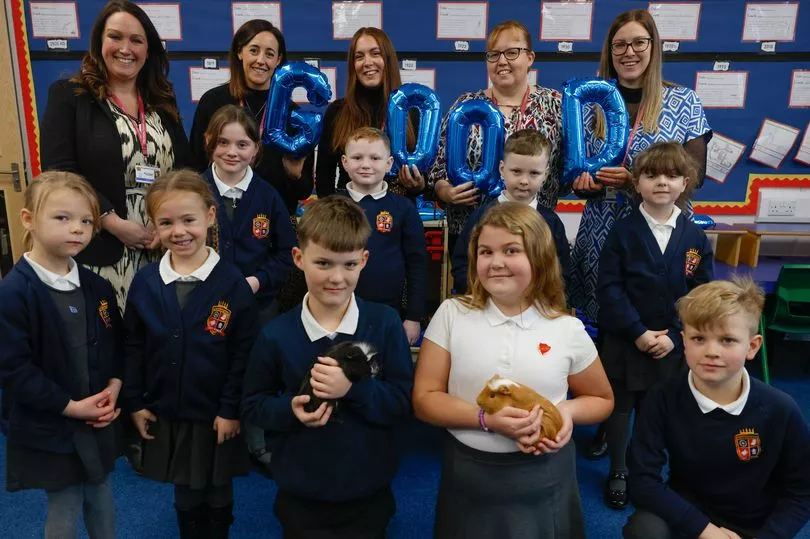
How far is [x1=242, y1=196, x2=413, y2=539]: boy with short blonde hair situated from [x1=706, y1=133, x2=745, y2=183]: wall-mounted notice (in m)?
4.01

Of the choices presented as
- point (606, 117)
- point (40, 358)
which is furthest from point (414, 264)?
point (40, 358)

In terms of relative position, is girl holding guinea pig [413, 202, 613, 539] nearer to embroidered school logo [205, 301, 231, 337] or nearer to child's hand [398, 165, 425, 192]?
embroidered school logo [205, 301, 231, 337]

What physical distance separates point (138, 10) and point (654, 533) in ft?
8.65

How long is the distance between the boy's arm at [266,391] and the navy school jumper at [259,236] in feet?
2.07

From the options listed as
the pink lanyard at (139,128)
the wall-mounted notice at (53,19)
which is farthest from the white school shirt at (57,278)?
the wall-mounted notice at (53,19)

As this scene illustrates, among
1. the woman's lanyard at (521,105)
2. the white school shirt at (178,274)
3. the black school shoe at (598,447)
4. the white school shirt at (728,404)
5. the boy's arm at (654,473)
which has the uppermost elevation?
the woman's lanyard at (521,105)

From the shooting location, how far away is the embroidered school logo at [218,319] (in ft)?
5.87

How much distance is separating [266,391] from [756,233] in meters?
4.01

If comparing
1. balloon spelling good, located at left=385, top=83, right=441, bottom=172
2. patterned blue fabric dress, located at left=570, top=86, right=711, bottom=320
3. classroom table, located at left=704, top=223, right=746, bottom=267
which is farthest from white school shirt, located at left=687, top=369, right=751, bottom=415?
classroom table, located at left=704, top=223, right=746, bottom=267

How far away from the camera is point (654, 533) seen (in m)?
1.71

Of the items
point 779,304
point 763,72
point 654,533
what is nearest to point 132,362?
point 654,533

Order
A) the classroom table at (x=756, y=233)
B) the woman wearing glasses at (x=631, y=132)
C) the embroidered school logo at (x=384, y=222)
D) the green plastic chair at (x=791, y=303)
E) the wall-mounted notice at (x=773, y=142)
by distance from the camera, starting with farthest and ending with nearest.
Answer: the wall-mounted notice at (x=773, y=142) < the classroom table at (x=756, y=233) < the green plastic chair at (x=791, y=303) < the woman wearing glasses at (x=631, y=132) < the embroidered school logo at (x=384, y=222)

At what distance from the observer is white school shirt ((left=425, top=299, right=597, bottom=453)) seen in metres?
1.62

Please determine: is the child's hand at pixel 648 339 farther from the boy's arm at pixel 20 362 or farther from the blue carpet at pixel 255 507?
the boy's arm at pixel 20 362
